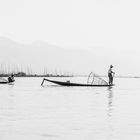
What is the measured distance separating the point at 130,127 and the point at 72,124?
190 cm

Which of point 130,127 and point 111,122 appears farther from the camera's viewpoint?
point 111,122

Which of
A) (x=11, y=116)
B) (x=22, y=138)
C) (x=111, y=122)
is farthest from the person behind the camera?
(x=11, y=116)

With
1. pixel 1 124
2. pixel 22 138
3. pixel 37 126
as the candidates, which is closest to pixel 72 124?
pixel 37 126

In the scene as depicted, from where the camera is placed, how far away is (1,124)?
13773 mm

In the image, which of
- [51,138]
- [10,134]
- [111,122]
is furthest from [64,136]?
[111,122]

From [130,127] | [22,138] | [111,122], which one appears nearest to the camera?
[22,138]

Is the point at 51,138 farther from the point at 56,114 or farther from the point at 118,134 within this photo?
the point at 56,114

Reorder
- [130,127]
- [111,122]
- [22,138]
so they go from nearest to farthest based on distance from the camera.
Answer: [22,138]
[130,127]
[111,122]

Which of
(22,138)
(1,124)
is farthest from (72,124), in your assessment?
(22,138)

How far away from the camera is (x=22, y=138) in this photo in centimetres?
1102

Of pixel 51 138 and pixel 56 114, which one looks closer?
pixel 51 138

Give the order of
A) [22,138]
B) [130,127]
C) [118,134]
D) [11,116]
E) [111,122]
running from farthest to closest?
[11,116]
[111,122]
[130,127]
[118,134]
[22,138]

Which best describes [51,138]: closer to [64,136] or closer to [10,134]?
[64,136]

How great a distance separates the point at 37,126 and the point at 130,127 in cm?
288
